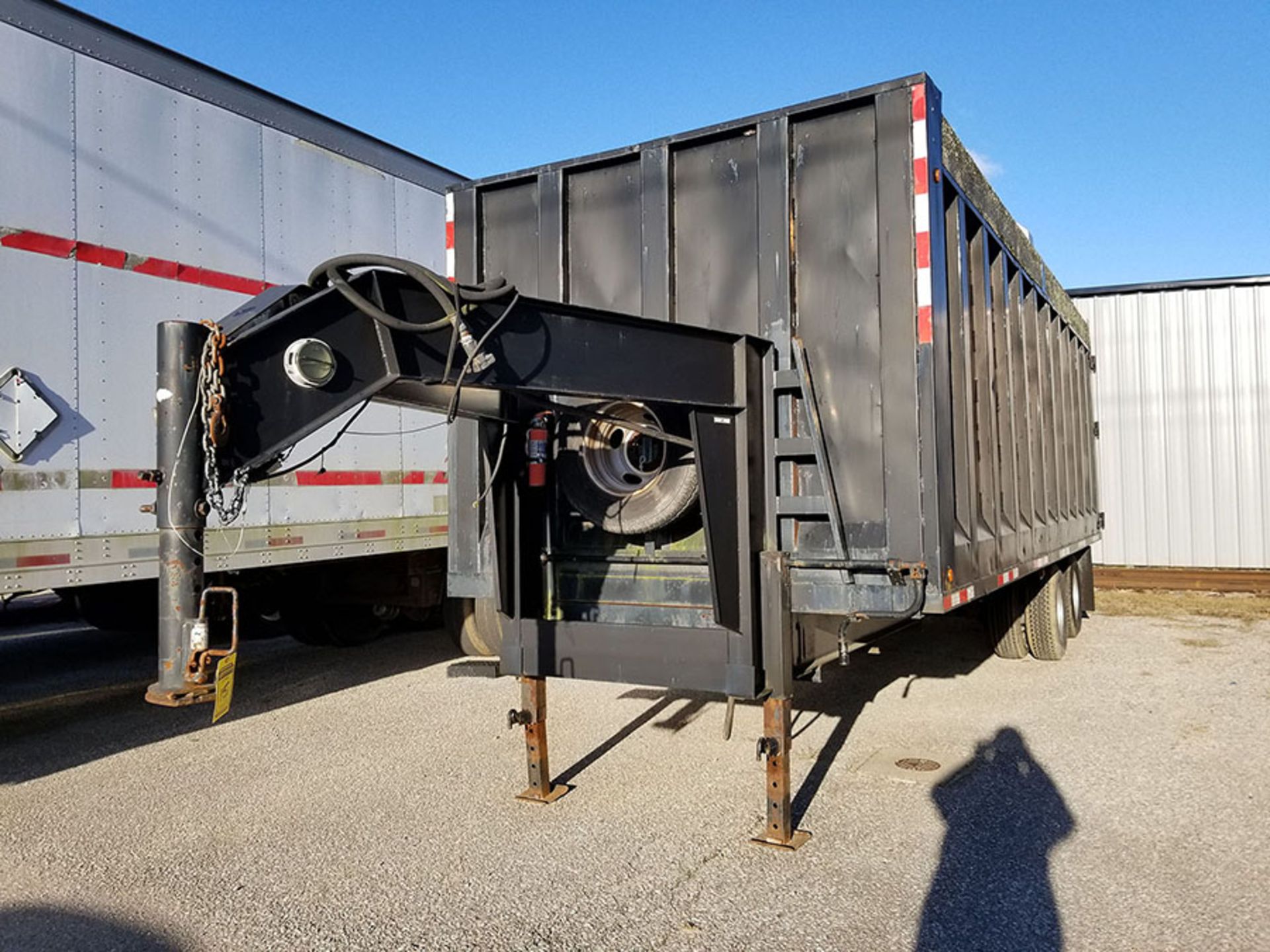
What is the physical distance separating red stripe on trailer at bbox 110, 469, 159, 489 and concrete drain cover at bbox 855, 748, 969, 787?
4456 mm

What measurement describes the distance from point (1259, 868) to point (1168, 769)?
1.42 metres

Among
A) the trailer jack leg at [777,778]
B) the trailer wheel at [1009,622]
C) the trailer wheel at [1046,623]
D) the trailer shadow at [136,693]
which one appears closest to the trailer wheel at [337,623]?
the trailer shadow at [136,693]

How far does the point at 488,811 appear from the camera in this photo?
4.78 meters

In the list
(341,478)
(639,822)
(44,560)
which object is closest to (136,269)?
(44,560)

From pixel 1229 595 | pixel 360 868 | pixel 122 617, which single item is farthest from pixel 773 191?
pixel 1229 595

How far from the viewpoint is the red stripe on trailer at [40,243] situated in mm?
5262

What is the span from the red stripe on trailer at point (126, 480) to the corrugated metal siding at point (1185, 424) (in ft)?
43.3

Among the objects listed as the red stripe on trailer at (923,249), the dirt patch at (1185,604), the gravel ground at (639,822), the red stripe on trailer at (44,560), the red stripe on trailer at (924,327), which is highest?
the red stripe on trailer at (923,249)

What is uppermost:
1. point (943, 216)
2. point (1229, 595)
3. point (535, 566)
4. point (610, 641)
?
point (943, 216)

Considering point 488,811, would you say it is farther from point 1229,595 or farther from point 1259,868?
point 1229,595

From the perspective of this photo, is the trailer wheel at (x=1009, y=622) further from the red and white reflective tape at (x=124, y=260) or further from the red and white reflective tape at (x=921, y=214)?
the red and white reflective tape at (x=124, y=260)

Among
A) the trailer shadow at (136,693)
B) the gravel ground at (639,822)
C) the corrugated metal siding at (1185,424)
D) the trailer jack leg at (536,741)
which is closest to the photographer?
the gravel ground at (639,822)

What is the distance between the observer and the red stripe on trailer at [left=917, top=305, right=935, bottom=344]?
13.5 feet

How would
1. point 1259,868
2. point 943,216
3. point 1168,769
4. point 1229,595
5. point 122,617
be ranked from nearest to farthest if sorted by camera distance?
1. point 1259,868
2. point 943,216
3. point 1168,769
4. point 122,617
5. point 1229,595
